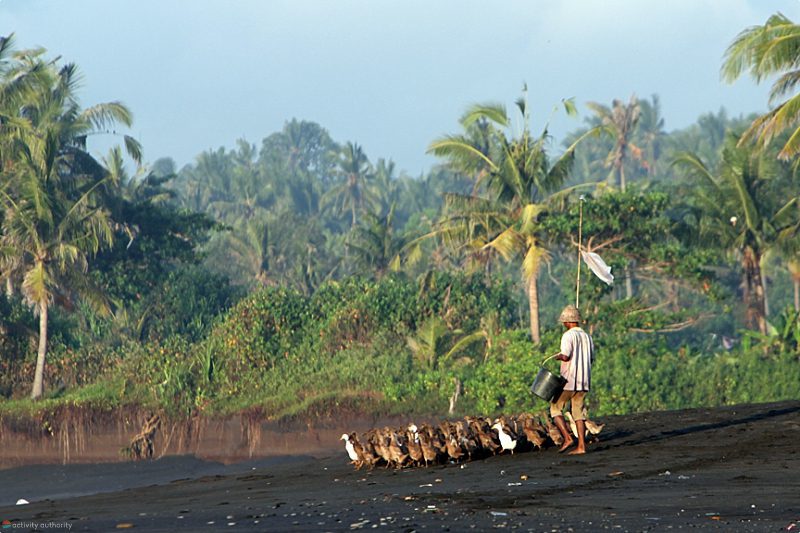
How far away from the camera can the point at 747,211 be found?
32.9 meters

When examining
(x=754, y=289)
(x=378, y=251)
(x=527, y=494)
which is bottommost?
(x=527, y=494)

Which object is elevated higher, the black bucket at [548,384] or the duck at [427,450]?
the black bucket at [548,384]

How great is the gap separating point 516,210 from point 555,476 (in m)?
19.4

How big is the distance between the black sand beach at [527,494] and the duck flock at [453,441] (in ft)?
0.86

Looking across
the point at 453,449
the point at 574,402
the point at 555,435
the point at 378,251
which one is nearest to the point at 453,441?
the point at 453,449

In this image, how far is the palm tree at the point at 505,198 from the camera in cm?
3119

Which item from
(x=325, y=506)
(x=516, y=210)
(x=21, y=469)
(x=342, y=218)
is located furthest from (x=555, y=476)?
(x=342, y=218)

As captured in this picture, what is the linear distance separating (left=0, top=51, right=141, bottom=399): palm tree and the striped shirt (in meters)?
22.2

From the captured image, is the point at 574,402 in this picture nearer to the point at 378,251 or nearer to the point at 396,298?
the point at 396,298

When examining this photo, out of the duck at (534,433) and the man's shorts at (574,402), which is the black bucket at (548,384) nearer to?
the man's shorts at (574,402)

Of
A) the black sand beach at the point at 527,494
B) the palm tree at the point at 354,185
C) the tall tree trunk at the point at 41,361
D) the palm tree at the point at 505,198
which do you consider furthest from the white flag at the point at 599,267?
the palm tree at the point at 354,185

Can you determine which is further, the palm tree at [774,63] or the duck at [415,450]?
the palm tree at [774,63]

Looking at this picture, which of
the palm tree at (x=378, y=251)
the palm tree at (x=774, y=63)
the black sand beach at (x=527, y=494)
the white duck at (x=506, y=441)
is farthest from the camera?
the palm tree at (x=378, y=251)

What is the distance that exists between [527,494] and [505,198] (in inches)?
822
